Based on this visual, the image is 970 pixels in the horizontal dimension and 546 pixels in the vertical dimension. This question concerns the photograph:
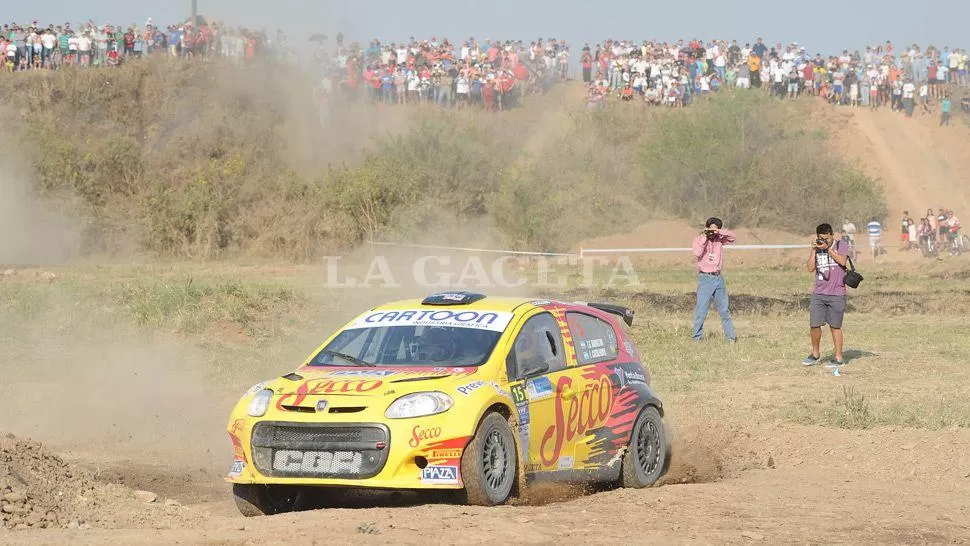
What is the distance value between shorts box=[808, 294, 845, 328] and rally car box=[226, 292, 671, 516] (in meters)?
6.53

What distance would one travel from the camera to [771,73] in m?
48.8

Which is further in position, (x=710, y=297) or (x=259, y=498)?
(x=710, y=297)

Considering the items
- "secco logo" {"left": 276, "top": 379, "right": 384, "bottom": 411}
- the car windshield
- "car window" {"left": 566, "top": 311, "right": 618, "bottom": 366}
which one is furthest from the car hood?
"car window" {"left": 566, "top": 311, "right": 618, "bottom": 366}

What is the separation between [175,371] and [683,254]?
81.7ft

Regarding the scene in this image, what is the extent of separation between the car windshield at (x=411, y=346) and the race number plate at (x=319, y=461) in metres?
1.08

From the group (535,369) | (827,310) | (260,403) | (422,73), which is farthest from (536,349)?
(422,73)

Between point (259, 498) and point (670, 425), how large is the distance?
485cm

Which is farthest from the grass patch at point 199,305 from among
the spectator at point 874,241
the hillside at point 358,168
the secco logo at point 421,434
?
the spectator at point 874,241

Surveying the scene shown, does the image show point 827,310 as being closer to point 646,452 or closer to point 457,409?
point 646,452

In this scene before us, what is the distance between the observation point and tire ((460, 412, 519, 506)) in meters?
7.33

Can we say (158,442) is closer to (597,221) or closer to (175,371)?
(175,371)

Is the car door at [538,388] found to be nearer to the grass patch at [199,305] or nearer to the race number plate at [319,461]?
the race number plate at [319,461]

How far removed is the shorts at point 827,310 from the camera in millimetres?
15383

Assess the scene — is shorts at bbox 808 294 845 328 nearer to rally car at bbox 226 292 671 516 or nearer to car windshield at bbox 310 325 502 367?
rally car at bbox 226 292 671 516
